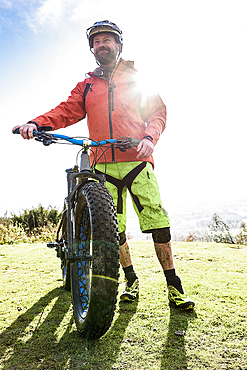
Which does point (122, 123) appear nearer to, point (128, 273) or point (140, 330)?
point (128, 273)

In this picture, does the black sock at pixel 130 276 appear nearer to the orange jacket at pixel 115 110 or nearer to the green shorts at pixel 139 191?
the green shorts at pixel 139 191

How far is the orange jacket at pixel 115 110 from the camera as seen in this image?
8.00ft

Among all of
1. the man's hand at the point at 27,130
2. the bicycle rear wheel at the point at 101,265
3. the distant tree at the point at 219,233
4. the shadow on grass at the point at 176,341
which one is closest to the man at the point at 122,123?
the man's hand at the point at 27,130

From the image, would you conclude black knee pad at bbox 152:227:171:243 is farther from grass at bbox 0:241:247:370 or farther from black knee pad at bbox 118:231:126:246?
grass at bbox 0:241:247:370

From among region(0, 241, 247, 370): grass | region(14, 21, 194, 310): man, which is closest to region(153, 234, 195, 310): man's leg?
region(14, 21, 194, 310): man

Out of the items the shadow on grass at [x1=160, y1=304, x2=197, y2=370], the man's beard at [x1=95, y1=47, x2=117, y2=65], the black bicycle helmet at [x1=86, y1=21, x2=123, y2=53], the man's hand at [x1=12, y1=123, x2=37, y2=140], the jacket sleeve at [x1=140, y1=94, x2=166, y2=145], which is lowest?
the shadow on grass at [x1=160, y1=304, x2=197, y2=370]

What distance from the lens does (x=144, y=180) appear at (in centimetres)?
232

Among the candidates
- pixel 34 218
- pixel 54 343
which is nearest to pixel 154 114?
pixel 54 343

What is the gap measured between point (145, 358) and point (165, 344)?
177mm

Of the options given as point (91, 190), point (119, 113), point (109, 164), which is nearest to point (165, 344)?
point (91, 190)

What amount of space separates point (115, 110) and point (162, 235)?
4.08ft

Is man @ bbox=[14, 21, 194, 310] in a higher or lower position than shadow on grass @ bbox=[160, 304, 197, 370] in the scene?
higher

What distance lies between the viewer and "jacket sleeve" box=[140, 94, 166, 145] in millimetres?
2349

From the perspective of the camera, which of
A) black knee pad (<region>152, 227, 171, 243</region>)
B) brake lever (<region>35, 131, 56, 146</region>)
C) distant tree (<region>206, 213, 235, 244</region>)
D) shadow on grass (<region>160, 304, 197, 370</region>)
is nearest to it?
shadow on grass (<region>160, 304, 197, 370</region>)
